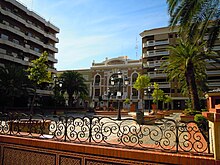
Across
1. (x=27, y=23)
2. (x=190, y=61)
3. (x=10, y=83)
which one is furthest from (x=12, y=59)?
(x=190, y=61)

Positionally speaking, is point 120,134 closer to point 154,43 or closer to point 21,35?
point 21,35

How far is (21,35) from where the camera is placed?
34281 mm

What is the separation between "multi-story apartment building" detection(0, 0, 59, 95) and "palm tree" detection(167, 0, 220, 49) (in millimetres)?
29138

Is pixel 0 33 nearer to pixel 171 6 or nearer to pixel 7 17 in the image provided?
pixel 7 17

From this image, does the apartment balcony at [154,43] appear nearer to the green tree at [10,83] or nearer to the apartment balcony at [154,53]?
the apartment balcony at [154,53]

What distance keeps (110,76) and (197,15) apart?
45344 millimetres

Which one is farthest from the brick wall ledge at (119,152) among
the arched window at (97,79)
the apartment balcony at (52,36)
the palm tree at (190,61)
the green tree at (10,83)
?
the arched window at (97,79)

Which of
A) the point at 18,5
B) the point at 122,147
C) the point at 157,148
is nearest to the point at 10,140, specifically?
the point at 122,147

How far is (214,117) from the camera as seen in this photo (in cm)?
289

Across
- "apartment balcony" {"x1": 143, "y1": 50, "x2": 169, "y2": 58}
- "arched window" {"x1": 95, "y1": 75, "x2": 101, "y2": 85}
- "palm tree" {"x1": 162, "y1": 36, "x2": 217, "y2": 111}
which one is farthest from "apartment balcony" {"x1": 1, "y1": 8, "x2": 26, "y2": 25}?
"palm tree" {"x1": 162, "y1": 36, "x2": 217, "y2": 111}

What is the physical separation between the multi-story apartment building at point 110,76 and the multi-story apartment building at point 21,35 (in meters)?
15.0

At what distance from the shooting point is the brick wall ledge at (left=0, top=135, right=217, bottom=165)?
304 centimetres

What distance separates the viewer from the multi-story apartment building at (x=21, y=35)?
1243 inches

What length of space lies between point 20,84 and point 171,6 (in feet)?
74.2
